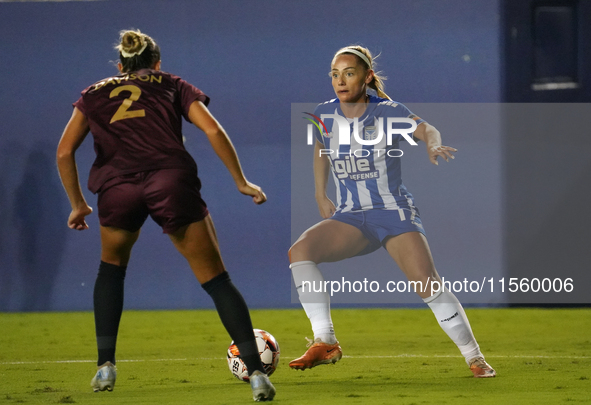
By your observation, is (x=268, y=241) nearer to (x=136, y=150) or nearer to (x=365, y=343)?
(x=365, y=343)

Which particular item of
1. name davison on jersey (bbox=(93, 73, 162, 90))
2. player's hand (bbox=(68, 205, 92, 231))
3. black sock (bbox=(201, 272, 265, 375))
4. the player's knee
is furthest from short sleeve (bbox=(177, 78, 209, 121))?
the player's knee

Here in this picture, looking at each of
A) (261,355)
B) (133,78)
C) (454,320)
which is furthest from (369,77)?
(261,355)

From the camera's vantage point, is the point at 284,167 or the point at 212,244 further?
the point at 284,167

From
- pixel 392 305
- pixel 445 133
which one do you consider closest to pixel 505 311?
pixel 392 305

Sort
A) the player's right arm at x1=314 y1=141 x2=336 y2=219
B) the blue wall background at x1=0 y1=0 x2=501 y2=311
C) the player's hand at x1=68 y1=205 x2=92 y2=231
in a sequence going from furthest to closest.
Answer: the blue wall background at x1=0 y1=0 x2=501 y2=311 < the player's right arm at x1=314 y1=141 x2=336 y2=219 < the player's hand at x1=68 y1=205 x2=92 y2=231

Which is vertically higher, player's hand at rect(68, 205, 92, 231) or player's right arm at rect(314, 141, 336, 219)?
player's hand at rect(68, 205, 92, 231)

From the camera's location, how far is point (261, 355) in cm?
375

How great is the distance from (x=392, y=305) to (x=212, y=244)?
17.9 ft

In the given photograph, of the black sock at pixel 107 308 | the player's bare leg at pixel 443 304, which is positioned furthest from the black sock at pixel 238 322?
the player's bare leg at pixel 443 304

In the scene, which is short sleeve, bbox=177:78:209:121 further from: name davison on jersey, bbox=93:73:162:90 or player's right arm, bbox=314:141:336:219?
player's right arm, bbox=314:141:336:219

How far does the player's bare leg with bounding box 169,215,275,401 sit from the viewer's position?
119 inches

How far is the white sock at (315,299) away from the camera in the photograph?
3.85 meters

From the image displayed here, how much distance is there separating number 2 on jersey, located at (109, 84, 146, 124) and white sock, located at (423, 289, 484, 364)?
170 cm

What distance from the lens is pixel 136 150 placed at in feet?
10.3
